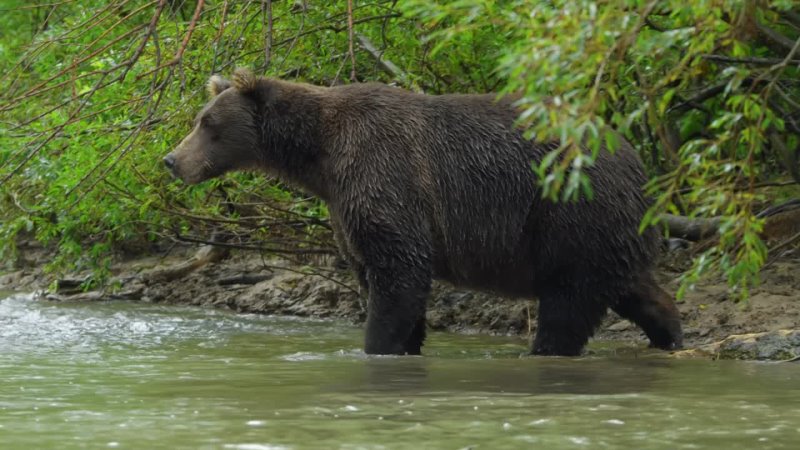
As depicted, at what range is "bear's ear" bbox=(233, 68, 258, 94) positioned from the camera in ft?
28.1

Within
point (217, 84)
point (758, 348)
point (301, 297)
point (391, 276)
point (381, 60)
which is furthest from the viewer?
point (301, 297)

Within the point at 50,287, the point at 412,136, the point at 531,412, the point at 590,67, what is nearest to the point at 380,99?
the point at 412,136

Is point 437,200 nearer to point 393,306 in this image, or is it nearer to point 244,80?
point 393,306

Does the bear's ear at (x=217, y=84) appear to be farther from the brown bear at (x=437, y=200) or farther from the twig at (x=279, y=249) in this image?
the twig at (x=279, y=249)

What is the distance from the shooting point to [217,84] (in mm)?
8898

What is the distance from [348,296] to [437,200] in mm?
4076

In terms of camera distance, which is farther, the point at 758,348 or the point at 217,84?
the point at 217,84

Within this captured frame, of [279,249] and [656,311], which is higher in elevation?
[279,249]

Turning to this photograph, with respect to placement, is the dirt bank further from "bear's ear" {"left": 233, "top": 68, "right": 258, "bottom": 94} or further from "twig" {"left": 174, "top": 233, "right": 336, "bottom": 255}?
"bear's ear" {"left": 233, "top": 68, "right": 258, "bottom": 94}

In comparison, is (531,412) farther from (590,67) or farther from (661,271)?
(661,271)

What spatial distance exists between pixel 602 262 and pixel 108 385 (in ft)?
11.6

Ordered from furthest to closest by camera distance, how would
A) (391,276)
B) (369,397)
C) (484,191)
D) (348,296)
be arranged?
(348,296), (484,191), (391,276), (369,397)

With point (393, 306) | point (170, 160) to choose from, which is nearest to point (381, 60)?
point (170, 160)

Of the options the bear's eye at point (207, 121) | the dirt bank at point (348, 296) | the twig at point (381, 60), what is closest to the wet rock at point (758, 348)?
the dirt bank at point (348, 296)
